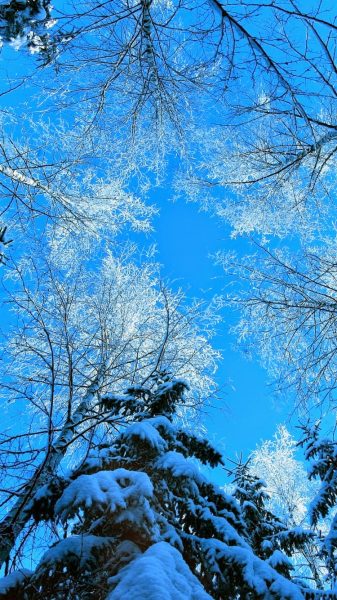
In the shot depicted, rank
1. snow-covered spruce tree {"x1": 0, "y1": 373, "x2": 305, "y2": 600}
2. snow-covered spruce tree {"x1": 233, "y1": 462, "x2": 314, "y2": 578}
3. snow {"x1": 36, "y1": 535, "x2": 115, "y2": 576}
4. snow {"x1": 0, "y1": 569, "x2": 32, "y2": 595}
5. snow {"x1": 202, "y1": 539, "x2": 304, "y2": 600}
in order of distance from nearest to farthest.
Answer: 1. snow-covered spruce tree {"x1": 0, "y1": 373, "x2": 305, "y2": 600}
2. snow {"x1": 0, "y1": 569, "x2": 32, "y2": 595}
3. snow {"x1": 36, "y1": 535, "x2": 115, "y2": 576}
4. snow {"x1": 202, "y1": 539, "x2": 304, "y2": 600}
5. snow-covered spruce tree {"x1": 233, "y1": 462, "x2": 314, "y2": 578}

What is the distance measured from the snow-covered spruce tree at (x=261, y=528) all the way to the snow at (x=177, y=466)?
5.57ft

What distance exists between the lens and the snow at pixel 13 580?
216 cm

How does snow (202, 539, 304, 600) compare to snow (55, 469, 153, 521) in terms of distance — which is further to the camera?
snow (202, 539, 304, 600)

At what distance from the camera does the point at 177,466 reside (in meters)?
3.08

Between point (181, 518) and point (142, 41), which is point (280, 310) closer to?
point (181, 518)

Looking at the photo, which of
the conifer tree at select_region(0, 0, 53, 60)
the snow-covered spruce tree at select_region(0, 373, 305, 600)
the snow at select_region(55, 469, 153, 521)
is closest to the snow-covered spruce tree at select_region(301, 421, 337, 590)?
the snow-covered spruce tree at select_region(0, 373, 305, 600)

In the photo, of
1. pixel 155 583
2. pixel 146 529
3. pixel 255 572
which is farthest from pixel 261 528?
pixel 155 583

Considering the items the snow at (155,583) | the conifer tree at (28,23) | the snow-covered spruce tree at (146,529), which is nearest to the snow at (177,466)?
the snow-covered spruce tree at (146,529)

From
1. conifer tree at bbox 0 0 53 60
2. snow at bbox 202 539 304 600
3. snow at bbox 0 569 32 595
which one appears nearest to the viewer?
snow at bbox 0 569 32 595

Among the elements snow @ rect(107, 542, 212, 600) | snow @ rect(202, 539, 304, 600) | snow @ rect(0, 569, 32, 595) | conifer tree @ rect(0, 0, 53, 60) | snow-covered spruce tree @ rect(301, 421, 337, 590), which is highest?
conifer tree @ rect(0, 0, 53, 60)

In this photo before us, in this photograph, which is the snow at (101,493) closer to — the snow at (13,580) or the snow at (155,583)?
the snow at (13,580)

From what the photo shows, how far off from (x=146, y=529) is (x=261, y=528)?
3682mm

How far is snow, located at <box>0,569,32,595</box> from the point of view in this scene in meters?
2.16

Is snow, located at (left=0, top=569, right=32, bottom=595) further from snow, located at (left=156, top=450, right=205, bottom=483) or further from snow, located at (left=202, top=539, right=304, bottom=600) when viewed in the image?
snow, located at (left=202, top=539, right=304, bottom=600)
